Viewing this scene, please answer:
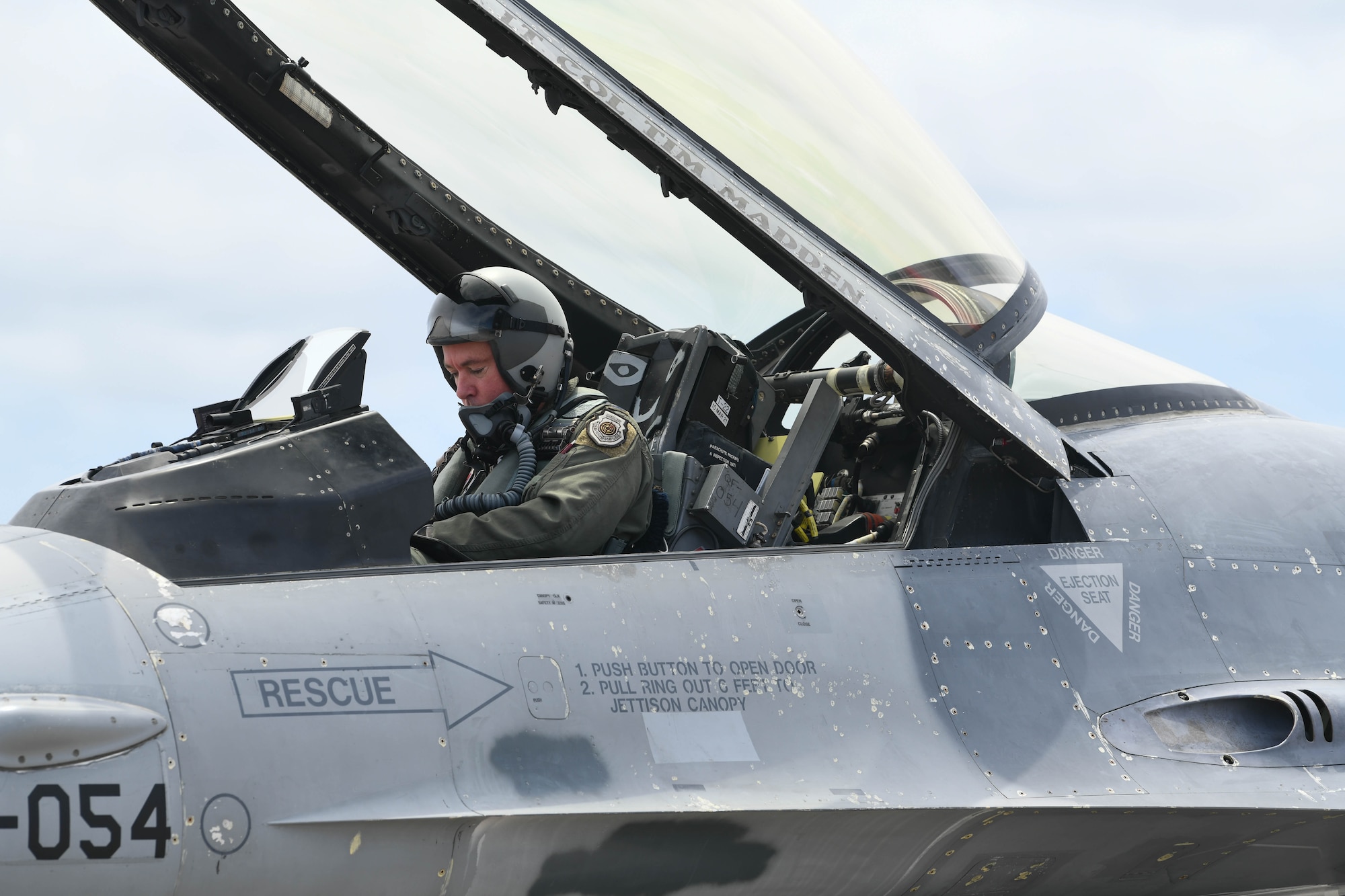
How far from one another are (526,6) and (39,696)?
6.00 feet

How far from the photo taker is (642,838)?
2414 mm

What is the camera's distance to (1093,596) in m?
3.19

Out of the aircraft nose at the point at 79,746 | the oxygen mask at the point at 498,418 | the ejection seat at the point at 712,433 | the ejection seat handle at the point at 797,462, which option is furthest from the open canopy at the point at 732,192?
the aircraft nose at the point at 79,746

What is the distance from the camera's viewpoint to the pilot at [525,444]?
9.41 feet

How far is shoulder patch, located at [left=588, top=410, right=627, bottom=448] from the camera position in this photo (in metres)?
3.09

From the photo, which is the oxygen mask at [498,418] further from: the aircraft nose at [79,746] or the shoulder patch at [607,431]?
the aircraft nose at [79,746]

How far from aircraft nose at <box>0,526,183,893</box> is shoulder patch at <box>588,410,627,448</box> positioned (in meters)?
1.26

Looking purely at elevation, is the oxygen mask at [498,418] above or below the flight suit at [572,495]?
above

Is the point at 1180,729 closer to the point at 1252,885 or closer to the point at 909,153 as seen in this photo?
the point at 1252,885

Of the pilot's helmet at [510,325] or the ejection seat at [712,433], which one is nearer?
the ejection seat at [712,433]

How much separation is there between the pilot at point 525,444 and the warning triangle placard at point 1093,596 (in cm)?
111

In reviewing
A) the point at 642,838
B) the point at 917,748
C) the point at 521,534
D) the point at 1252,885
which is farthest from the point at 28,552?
the point at 1252,885

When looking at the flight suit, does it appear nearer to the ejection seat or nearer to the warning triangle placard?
the ejection seat

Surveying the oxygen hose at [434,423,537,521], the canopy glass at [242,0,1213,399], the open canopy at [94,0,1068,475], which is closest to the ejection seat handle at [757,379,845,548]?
the open canopy at [94,0,1068,475]
